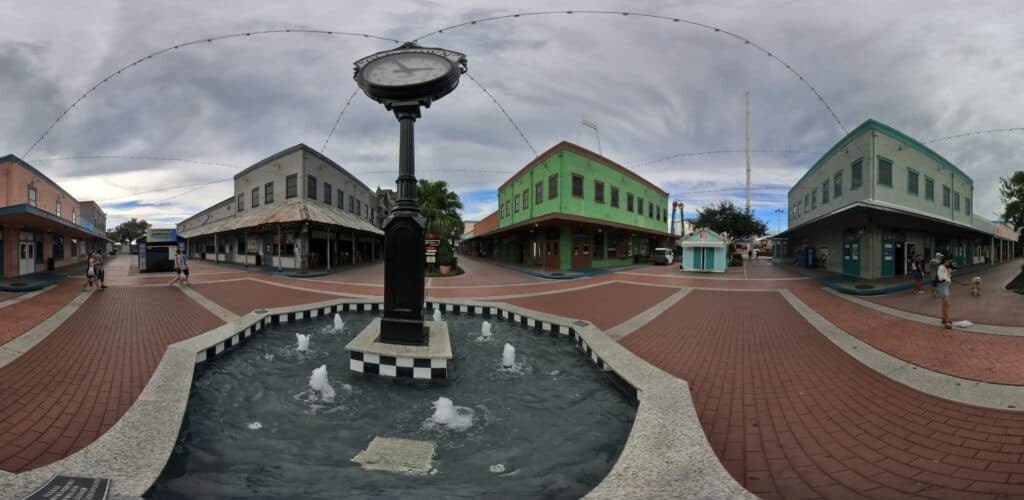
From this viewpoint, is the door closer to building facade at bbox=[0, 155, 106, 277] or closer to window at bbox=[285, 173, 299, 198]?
building facade at bbox=[0, 155, 106, 277]

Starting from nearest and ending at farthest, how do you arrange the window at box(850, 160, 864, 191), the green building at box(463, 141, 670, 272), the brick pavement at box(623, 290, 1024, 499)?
the brick pavement at box(623, 290, 1024, 499) < the window at box(850, 160, 864, 191) < the green building at box(463, 141, 670, 272)

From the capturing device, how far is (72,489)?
2275 millimetres

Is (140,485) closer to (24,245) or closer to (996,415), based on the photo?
(996,415)

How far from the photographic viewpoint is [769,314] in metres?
8.76

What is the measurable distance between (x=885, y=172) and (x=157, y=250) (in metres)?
37.4

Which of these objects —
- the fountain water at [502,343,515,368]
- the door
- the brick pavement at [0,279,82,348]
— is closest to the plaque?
the fountain water at [502,343,515,368]

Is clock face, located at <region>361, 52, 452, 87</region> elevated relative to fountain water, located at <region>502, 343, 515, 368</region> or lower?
elevated

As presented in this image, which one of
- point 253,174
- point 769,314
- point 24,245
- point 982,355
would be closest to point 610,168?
point 769,314

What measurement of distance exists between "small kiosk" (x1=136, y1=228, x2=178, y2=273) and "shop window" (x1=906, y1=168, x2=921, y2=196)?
38417 millimetres

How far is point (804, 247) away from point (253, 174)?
38843 mm

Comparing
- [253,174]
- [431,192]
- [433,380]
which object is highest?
[253,174]

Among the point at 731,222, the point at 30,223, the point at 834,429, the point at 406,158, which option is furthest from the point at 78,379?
the point at 731,222

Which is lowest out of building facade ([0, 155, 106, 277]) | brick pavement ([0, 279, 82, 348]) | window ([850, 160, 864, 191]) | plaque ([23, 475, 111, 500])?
plaque ([23, 475, 111, 500])

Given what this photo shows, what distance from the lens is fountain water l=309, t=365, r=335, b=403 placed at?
4145mm
